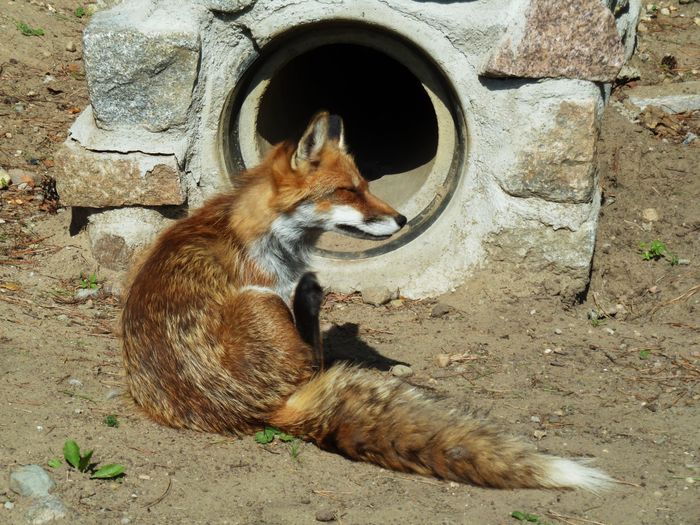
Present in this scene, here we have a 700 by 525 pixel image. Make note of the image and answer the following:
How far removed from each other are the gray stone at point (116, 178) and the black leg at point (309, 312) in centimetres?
147

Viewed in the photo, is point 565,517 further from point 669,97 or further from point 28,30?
point 28,30

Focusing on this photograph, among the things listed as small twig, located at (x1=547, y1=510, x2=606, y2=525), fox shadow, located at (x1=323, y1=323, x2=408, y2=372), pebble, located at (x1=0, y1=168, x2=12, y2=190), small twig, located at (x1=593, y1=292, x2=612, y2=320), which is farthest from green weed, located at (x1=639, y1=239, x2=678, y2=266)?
pebble, located at (x1=0, y1=168, x2=12, y2=190)

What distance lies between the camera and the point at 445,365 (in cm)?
550

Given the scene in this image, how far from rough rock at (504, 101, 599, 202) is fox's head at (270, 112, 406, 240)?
133cm

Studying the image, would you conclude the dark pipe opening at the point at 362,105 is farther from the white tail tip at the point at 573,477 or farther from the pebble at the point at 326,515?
the white tail tip at the point at 573,477

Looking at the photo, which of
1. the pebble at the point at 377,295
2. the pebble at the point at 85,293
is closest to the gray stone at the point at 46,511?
the pebble at the point at 85,293

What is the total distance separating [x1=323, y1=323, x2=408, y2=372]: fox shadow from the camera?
5500 millimetres

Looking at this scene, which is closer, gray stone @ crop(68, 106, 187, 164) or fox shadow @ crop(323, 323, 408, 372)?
fox shadow @ crop(323, 323, 408, 372)

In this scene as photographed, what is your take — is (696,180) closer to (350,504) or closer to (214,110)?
(214,110)

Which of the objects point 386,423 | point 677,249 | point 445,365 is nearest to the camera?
point 386,423

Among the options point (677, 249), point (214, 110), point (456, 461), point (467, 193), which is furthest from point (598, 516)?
point (214, 110)

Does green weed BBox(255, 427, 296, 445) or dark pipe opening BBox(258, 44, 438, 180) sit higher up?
dark pipe opening BBox(258, 44, 438, 180)

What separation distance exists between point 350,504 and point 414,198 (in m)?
3.26

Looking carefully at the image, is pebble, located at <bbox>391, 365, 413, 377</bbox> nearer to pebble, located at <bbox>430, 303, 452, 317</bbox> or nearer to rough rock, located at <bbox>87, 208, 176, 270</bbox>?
pebble, located at <bbox>430, 303, 452, 317</bbox>
